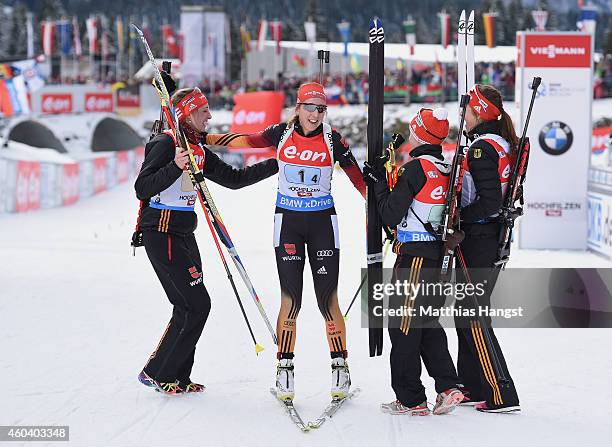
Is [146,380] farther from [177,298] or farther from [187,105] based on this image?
[187,105]

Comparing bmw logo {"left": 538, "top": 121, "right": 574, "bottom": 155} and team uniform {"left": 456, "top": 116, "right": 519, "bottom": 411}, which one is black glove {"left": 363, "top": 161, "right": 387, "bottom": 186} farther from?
bmw logo {"left": 538, "top": 121, "right": 574, "bottom": 155}

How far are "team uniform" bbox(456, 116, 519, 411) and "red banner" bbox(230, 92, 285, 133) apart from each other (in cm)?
1915

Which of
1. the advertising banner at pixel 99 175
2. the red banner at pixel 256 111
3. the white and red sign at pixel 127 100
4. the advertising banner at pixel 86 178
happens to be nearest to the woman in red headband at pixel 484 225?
the advertising banner at pixel 86 178

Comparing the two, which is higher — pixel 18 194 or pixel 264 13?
pixel 264 13

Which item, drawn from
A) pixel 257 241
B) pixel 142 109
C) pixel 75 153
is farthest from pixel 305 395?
pixel 142 109

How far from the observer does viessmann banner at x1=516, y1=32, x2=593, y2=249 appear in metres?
12.4

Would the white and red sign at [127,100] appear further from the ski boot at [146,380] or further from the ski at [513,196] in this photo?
the ski at [513,196]

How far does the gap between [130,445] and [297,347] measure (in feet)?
8.34

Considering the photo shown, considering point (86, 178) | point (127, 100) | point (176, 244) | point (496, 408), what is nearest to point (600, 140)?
point (86, 178)

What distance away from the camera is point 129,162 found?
25891 mm

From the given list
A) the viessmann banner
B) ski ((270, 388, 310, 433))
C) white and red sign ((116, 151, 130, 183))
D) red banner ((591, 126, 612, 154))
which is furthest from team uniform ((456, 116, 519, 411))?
red banner ((591, 126, 612, 154))

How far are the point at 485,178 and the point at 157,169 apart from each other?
1.98 metres

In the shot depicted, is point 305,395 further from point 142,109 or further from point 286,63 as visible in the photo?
point 286,63

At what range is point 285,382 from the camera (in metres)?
5.39
